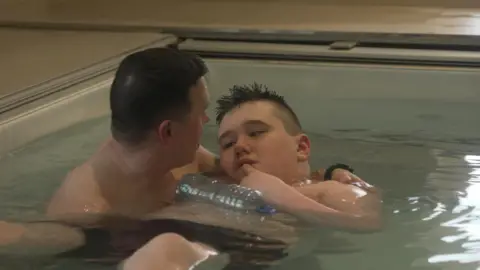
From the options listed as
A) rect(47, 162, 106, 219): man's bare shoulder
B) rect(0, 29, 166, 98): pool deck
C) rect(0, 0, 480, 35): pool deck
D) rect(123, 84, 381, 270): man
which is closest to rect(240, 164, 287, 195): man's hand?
rect(123, 84, 381, 270): man

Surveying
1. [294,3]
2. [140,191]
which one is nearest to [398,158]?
[140,191]

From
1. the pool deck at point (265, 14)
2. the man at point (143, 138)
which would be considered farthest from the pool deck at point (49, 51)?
the man at point (143, 138)

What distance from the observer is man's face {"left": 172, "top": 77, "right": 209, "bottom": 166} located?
1.18m

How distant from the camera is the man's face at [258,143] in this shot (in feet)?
4.39

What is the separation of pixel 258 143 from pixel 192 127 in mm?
176

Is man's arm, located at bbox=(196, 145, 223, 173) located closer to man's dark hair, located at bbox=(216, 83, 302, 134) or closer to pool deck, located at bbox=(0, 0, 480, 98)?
man's dark hair, located at bbox=(216, 83, 302, 134)

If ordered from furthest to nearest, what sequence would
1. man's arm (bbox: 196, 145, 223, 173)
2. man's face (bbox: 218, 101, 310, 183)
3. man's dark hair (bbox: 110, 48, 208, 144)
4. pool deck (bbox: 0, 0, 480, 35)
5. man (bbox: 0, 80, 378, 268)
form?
1. pool deck (bbox: 0, 0, 480, 35)
2. man's arm (bbox: 196, 145, 223, 173)
3. man's face (bbox: 218, 101, 310, 183)
4. man's dark hair (bbox: 110, 48, 208, 144)
5. man (bbox: 0, 80, 378, 268)

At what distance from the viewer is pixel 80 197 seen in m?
1.20

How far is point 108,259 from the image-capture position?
1.09 m

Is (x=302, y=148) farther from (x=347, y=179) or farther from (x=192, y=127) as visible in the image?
(x=192, y=127)

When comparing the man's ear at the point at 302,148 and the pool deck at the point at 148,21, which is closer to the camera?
the man's ear at the point at 302,148

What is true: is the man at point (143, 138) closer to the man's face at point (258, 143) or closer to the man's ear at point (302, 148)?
the man's face at point (258, 143)

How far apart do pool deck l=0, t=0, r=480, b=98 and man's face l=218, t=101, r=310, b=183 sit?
634 mm

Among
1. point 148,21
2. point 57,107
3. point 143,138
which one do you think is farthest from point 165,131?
point 148,21
